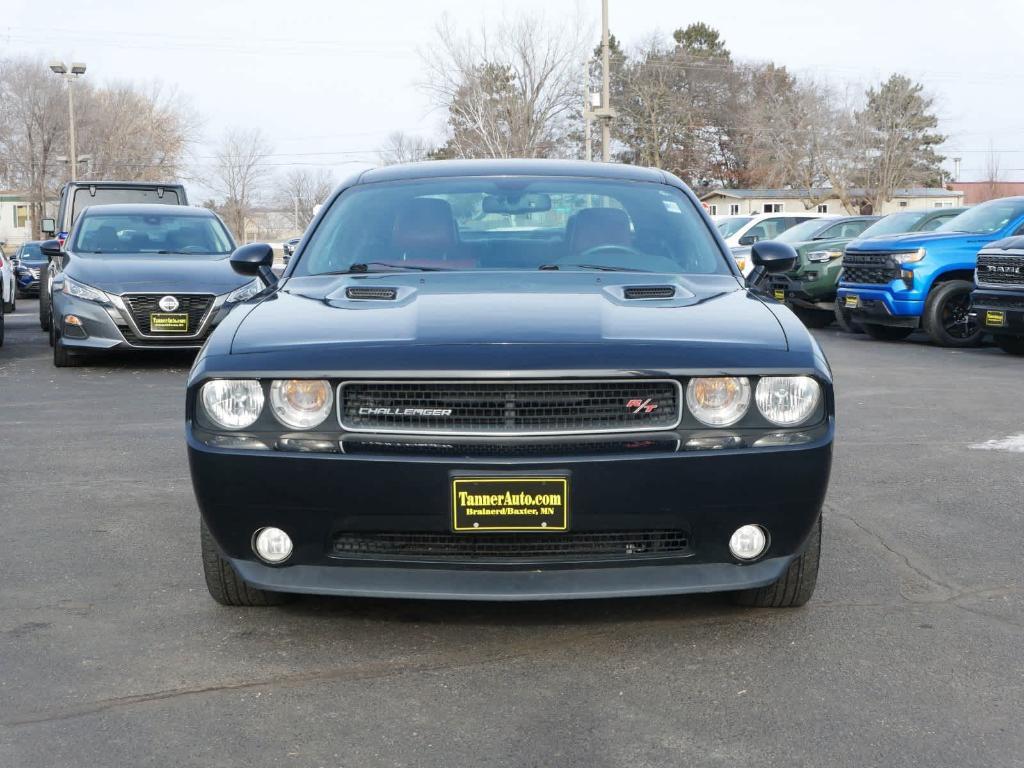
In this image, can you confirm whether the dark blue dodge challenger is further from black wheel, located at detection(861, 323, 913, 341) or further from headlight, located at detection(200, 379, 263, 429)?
black wheel, located at detection(861, 323, 913, 341)

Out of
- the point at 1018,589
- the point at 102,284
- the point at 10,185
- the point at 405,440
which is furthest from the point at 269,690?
the point at 10,185

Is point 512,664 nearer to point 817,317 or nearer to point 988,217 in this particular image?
point 988,217

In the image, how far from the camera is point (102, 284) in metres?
11.4

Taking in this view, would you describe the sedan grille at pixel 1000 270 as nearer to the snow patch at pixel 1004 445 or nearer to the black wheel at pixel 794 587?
the snow patch at pixel 1004 445

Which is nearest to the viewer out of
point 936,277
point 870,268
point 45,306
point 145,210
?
point 145,210

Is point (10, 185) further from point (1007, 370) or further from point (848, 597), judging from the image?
point (848, 597)

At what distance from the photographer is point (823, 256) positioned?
17.2 m

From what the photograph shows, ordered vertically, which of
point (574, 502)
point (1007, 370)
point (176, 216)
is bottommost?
point (1007, 370)

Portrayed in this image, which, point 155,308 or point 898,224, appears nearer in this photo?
point 155,308

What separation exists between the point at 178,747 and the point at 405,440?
96 centimetres

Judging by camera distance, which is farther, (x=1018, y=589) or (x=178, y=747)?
(x=1018, y=589)

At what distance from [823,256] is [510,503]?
1457 cm

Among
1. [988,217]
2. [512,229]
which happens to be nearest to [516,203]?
[512,229]

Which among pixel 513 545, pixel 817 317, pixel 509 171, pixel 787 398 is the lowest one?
pixel 817 317
